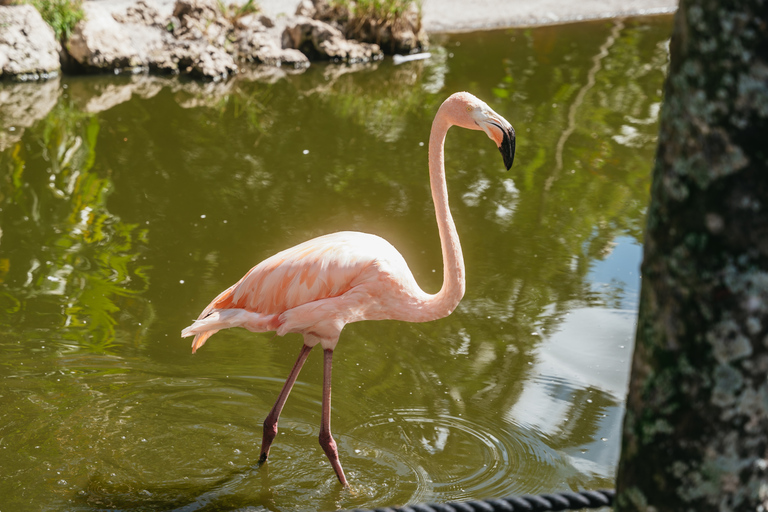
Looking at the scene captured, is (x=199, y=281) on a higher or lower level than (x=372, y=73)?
lower

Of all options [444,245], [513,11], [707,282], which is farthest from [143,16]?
[707,282]

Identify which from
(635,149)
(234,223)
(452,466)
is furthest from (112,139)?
(452,466)

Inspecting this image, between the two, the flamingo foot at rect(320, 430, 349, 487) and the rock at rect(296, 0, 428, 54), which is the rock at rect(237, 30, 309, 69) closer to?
the rock at rect(296, 0, 428, 54)

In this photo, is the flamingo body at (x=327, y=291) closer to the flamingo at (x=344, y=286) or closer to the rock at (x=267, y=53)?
the flamingo at (x=344, y=286)

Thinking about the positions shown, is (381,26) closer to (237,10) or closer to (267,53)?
(267,53)

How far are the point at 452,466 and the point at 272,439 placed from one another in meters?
0.80

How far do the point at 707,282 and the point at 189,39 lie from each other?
407 inches

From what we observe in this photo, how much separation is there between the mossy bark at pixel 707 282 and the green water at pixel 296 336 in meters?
2.15

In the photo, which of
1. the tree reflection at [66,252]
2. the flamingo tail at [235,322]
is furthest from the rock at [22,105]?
the flamingo tail at [235,322]

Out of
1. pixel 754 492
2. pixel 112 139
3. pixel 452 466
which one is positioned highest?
pixel 754 492

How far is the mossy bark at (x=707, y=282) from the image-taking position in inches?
40.7

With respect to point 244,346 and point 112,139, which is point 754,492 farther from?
point 112,139

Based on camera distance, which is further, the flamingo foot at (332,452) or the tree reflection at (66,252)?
the tree reflection at (66,252)

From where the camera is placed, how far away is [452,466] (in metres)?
3.37
